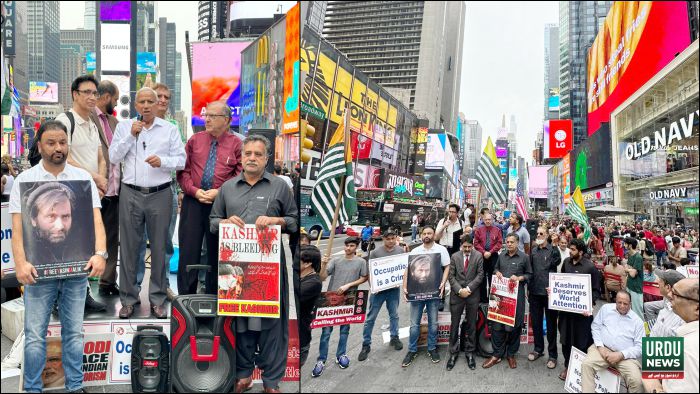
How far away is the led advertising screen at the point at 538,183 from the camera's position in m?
37.9

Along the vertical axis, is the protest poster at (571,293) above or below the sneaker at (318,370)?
above

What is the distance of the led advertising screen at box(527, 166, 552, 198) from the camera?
3794 centimetres

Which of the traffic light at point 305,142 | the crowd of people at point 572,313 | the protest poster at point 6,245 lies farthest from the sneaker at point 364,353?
the protest poster at point 6,245

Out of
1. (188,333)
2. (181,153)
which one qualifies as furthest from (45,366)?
(181,153)

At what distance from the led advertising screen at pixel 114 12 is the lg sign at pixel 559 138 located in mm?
8587

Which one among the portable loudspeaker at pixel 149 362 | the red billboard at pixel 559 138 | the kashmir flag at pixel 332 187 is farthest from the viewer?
the red billboard at pixel 559 138

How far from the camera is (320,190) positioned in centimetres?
611

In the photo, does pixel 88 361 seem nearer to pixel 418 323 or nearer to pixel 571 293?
A: pixel 418 323

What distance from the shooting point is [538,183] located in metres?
39.9

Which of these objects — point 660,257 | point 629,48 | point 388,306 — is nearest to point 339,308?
point 388,306

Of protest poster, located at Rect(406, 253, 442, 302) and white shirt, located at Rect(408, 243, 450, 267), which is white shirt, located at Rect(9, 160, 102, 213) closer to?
protest poster, located at Rect(406, 253, 442, 302)

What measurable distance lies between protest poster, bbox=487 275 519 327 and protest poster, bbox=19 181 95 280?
171 inches

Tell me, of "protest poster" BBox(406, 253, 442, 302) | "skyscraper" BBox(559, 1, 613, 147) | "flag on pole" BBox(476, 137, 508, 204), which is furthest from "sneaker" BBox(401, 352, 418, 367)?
"flag on pole" BBox(476, 137, 508, 204)

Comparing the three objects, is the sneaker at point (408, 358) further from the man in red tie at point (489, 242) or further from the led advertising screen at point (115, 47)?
the led advertising screen at point (115, 47)
